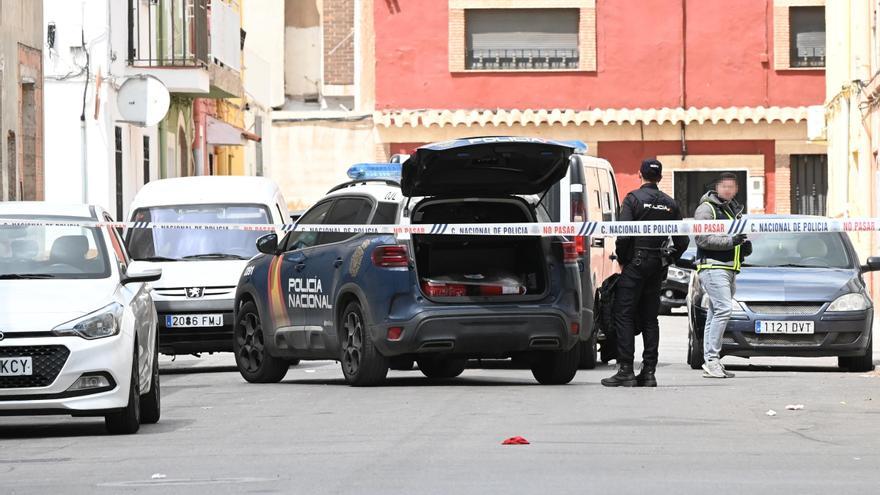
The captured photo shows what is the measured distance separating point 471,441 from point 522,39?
112 ft

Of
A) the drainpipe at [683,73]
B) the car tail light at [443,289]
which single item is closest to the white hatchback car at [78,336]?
the car tail light at [443,289]

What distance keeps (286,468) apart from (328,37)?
54.7 meters

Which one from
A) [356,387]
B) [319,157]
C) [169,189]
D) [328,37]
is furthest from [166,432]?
[328,37]

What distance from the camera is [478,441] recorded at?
38.0 ft

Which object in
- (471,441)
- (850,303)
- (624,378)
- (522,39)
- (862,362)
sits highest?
(522,39)

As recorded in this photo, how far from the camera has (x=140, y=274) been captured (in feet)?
42.3

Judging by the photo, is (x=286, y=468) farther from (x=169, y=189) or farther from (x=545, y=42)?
(x=545, y=42)

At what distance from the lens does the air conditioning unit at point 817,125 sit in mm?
40406

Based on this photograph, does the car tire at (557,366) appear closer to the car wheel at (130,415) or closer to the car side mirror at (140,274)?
the car side mirror at (140,274)

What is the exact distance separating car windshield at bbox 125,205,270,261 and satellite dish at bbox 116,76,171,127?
5723 millimetres

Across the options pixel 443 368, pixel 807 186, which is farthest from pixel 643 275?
pixel 807 186

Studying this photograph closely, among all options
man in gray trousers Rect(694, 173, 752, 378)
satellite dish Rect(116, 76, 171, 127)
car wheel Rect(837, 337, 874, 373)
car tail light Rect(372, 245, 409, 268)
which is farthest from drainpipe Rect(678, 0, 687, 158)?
car tail light Rect(372, 245, 409, 268)

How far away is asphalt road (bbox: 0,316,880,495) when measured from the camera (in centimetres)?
970

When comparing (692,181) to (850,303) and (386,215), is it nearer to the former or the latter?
(850,303)
